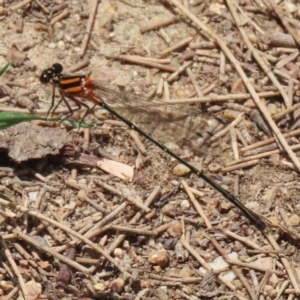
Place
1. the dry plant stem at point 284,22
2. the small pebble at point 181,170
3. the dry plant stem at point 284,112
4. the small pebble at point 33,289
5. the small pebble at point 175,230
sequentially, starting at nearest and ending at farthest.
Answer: the small pebble at point 33,289, the small pebble at point 175,230, the small pebble at point 181,170, the dry plant stem at point 284,112, the dry plant stem at point 284,22

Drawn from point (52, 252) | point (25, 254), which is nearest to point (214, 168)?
point (52, 252)

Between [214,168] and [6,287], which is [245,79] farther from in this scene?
[6,287]

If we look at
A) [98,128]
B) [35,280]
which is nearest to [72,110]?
[98,128]

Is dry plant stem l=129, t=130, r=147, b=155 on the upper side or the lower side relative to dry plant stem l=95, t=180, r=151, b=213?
upper

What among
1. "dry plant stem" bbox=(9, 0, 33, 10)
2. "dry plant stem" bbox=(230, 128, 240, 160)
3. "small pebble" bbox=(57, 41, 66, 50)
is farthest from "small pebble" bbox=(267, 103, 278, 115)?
"dry plant stem" bbox=(9, 0, 33, 10)

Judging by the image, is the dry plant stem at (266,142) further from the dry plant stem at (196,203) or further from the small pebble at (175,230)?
the small pebble at (175,230)

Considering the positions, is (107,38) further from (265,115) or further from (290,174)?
(290,174)

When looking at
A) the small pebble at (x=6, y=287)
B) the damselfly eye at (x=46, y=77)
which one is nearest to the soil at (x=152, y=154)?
the small pebble at (x=6, y=287)

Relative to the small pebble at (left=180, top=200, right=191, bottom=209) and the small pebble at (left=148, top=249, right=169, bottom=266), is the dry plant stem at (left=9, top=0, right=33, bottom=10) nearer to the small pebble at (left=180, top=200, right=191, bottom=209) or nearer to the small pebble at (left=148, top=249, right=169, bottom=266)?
the small pebble at (left=180, top=200, right=191, bottom=209)
